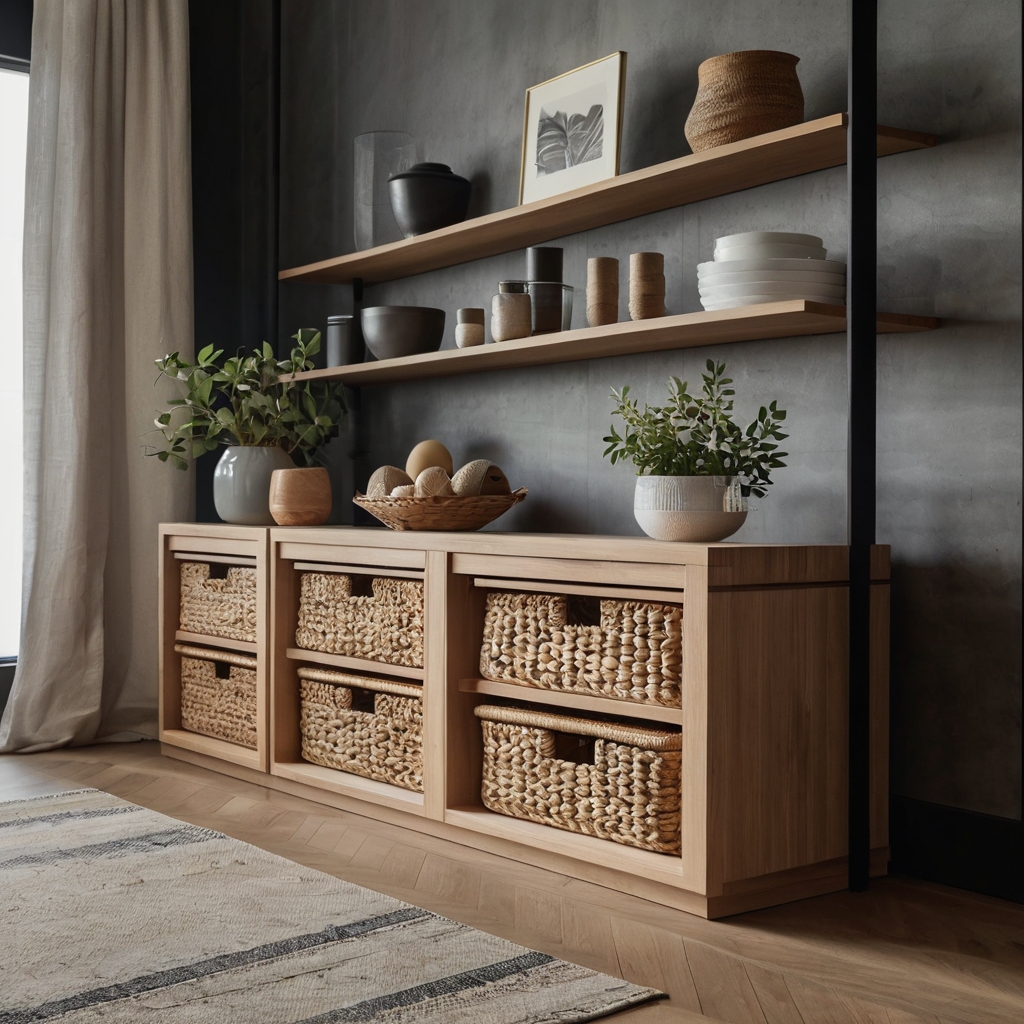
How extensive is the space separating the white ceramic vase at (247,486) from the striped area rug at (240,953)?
1161 mm

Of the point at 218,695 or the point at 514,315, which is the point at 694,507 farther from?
the point at 218,695

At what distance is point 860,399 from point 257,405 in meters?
1.79

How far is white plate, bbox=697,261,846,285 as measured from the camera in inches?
87.0

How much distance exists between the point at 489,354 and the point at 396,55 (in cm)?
121

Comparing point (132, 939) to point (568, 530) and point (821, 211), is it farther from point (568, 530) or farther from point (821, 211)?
point (821, 211)

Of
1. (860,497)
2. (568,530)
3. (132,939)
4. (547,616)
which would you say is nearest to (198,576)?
(568,530)

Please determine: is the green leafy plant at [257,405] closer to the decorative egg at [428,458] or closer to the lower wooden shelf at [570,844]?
the decorative egg at [428,458]

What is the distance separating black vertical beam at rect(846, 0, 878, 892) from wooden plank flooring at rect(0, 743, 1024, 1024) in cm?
18

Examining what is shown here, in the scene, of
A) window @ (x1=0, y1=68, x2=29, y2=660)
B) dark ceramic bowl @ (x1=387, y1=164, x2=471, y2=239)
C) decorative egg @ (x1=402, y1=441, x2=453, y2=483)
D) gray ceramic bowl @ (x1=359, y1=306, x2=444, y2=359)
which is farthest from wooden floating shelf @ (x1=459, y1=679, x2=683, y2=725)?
window @ (x1=0, y1=68, x2=29, y2=660)

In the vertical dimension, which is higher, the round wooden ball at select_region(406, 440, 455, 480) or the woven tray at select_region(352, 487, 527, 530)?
the round wooden ball at select_region(406, 440, 455, 480)

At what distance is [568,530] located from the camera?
2.97 m

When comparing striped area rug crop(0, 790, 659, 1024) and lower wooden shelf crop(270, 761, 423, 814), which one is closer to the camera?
striped area rug crop(0, 790, 659, 1024)

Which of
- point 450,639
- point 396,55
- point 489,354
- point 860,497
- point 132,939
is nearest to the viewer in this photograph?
point 132,939

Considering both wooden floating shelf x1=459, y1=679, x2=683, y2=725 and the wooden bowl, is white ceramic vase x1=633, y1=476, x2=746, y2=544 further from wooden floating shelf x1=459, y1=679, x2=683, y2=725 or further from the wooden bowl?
the wooden bowl
